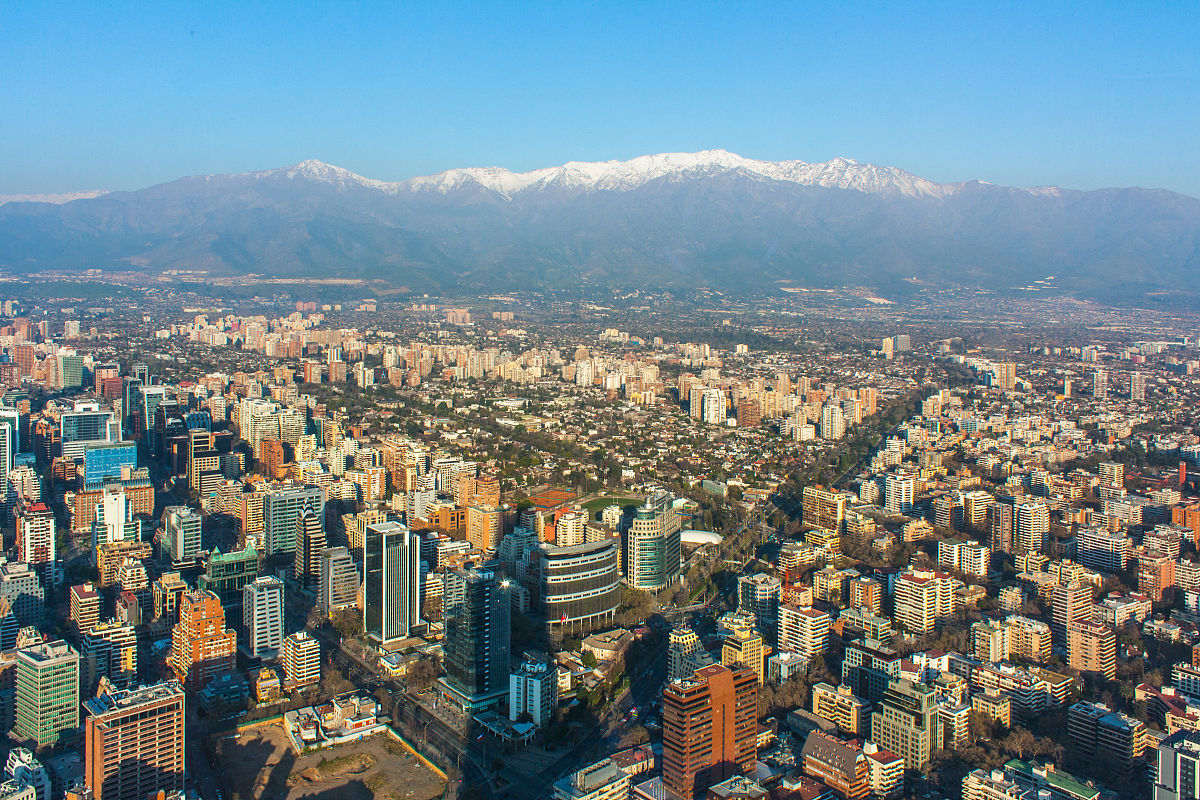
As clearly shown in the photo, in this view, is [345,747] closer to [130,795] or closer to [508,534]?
[130,795]

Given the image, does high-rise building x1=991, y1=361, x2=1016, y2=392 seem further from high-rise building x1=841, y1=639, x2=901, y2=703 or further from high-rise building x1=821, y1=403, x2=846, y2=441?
high-rise building x1=841, y1=639, x2=901, y2=703

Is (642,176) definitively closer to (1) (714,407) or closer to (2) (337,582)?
(1) (714,407)

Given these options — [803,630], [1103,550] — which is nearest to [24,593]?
[803,630]

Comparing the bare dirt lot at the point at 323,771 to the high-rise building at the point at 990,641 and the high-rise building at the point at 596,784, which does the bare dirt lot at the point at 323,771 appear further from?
the high-rise building at the point at 990,641

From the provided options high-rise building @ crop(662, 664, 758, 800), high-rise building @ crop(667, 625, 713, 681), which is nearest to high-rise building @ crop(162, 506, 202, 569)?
high-rise building @ crop(667, 625, 713, 681)

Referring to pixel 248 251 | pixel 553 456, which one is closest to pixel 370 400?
pixel 553 456

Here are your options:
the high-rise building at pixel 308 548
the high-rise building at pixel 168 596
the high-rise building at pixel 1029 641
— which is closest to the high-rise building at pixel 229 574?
the high-rise building at pixel 168 596
